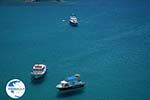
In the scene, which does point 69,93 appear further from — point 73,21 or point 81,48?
point 73,21

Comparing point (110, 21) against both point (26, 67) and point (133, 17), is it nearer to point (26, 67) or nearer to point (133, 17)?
point (133, 17)

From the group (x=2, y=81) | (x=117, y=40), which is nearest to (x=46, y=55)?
(x=2, y=81)
